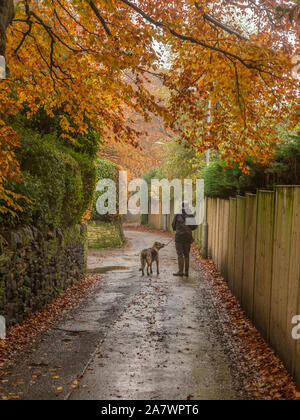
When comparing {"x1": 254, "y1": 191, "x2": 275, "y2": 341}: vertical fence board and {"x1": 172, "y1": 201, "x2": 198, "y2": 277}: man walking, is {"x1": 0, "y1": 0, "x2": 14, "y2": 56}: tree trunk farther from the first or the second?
{"x1": 172, "y1": 201, "x2": 198, "y2": 277}: man walking

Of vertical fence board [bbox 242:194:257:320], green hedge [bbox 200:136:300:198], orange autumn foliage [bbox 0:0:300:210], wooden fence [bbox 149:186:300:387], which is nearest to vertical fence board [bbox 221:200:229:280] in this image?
green hedge [bbox 200:136:300:198]

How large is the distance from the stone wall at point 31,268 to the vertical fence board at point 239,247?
4188 millimetres

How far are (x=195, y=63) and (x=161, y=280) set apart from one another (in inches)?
242

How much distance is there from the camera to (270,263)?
6734 millimetres

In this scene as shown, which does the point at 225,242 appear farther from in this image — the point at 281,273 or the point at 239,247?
the point at 281,273

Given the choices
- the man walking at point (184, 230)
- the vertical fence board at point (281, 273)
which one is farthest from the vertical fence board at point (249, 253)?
the man walking at point (184, 230)

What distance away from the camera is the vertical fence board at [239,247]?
943 centimetres

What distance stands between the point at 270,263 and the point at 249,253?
1807mm

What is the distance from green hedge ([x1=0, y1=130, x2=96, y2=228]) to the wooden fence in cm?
404

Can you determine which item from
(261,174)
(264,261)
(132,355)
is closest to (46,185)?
(132,355)

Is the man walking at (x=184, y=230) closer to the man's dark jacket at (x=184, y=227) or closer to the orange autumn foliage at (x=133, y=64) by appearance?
the man's dark jacket at (x=184, y=227)

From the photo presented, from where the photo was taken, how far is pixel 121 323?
835cm

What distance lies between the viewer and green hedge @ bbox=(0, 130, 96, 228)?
8547 mm

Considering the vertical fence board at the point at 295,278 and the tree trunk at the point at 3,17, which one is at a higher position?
the tree trunk at the point at 3,17
